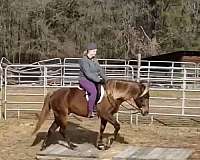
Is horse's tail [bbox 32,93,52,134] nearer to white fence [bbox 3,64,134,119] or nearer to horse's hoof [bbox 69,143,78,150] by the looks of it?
horse's hoof [bbox 69,143,78,150]

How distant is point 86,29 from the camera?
135ft

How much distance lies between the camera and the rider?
8438 mm

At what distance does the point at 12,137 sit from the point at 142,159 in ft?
11.8

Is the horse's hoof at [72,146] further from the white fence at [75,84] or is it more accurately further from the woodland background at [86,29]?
the woodland background at [86,29]

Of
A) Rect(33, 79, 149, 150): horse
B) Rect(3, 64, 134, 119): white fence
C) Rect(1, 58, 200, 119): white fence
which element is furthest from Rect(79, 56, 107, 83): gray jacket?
Rect(3, 64, 134, 119): white fence

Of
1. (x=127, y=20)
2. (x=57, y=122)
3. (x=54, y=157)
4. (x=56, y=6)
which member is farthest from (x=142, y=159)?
(x=127, y=20)

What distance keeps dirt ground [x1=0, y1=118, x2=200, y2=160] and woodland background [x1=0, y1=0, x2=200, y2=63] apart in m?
26.8

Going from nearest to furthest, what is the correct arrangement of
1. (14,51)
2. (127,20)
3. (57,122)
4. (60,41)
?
(57,122)
(14,51)
(60,41)
(127,20)

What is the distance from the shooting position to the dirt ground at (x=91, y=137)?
868 centimetres

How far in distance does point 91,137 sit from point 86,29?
31.5 meters

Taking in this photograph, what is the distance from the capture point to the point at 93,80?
8469 mm

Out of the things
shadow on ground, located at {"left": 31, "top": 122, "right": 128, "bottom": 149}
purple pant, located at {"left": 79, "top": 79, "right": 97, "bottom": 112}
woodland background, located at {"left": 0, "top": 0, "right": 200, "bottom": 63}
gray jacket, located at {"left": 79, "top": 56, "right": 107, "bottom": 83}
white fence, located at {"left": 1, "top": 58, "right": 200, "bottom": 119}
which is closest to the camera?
gray jacket, located at {"left": 79, "top": 56, "right": 107, "bottom": 83}

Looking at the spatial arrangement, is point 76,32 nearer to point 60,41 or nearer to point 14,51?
point 60,41

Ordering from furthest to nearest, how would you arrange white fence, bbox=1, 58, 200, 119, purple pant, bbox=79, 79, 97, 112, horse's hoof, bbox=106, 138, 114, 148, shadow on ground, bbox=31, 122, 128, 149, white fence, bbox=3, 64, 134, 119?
white fence, bbox=3, 64, 134, 119 < white fence, bbox=1, 58, 200, 119 < shadow on ground, bbox=31, 122, 128, 149 < horse's hoof, bbox=106, 138, 114, 148 < purple pant, bbox=79, 79, 97, 112
